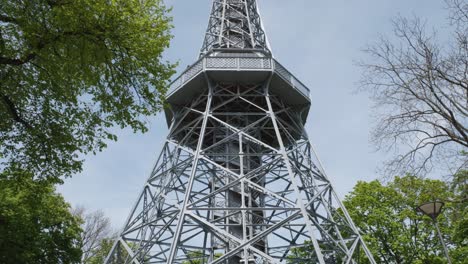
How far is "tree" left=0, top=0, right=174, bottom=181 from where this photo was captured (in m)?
7.91

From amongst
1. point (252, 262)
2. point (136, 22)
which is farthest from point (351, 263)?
point (136, 22)

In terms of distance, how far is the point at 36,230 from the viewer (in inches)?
626

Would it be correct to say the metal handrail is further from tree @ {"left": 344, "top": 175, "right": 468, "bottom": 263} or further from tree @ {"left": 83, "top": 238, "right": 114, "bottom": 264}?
tree @ {"left": 83, "top": 238, "right": 114, "bottom": 264}

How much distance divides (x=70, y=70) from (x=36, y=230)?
986 cm

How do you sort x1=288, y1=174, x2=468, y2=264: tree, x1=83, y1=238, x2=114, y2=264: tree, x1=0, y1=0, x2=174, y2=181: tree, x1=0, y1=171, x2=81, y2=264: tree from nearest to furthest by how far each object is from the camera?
x1=0, y1=0, x2=174, y2=181: tree, x1=0, y1=171, x2=81, y2=264: tree, x1=288, y1=174, x2=468, y2=264: tree, x1=83, y1=238, x2=114, y2=264: tree

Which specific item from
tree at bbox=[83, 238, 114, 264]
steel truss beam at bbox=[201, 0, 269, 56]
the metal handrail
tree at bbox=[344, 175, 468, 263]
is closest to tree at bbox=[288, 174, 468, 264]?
tree at bbox=[344, 175, 468, 263]

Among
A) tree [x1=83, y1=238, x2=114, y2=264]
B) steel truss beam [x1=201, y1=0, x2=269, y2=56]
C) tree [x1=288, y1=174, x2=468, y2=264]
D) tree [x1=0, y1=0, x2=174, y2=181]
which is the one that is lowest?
tree [x1=0, y1=0, x2=174, y2=181]

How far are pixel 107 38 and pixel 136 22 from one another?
794 millimetres

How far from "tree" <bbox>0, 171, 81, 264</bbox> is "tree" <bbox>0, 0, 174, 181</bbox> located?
3.42m

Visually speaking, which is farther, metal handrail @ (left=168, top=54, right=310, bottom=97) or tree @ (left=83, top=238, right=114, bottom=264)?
tree @ (left=83, top=238, right=114, bottom=264)

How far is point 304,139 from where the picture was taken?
56.3 feet

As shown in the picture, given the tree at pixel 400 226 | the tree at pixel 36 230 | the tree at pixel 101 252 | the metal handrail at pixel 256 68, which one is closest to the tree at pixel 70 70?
the tree at pixel 36 230

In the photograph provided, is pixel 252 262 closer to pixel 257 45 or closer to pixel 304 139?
pixel 304 139

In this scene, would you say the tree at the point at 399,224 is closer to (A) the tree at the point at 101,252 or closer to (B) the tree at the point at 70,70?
(B) the tree at the point at 70,70
